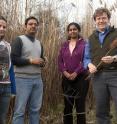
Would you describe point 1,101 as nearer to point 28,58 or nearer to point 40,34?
point 28,58

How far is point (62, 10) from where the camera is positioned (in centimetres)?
604

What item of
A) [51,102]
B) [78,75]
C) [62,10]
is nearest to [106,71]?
[78,75]

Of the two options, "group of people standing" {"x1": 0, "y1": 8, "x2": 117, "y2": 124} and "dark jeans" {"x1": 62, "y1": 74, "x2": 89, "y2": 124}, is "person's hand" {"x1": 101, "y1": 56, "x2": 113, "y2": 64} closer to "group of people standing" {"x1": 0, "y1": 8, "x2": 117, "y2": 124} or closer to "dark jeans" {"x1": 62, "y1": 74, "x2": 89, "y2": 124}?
"group of people standing" {"x1": 0, "y1": 8, "x2": 117, "y2": 124}

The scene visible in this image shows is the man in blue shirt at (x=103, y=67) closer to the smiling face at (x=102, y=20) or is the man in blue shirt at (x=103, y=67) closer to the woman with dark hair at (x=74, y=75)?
the smiling face at (x=102, y=20)

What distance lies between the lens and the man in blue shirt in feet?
13.3

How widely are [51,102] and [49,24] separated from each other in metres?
1.14

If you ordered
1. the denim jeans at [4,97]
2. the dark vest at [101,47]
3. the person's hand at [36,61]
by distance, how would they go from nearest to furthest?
the denim jeans at [4,97], the dark vest at [101,47], the person's hand at [36,61]

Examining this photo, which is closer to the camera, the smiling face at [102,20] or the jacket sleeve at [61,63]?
the smiling face at [102,20]

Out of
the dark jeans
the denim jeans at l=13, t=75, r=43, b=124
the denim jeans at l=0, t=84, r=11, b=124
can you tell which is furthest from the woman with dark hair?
the denim jeans at l=0, t=84, r=11, b=124

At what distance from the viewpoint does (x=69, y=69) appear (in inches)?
193

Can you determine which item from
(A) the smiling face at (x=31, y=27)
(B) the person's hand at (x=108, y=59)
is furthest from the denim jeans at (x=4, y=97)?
(B) the person's hand at (x=108, y=59)

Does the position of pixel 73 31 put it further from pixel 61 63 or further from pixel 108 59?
pixel 108 59

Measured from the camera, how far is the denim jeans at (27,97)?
14.4ft

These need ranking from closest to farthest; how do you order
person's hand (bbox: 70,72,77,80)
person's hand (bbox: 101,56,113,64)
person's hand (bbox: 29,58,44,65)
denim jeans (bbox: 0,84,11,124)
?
denim jeans (bbox: 0,84,11,124)
person's hand (bbox: 101,56,113,64)
person's hand (bbox: 29,58,44,65)
person's hand (bbox: 70,72,77,80)
